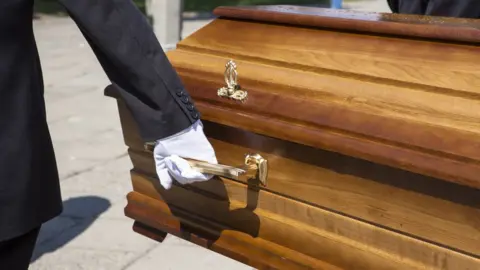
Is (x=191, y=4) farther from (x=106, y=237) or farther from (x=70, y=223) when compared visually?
(x=106, y=237)

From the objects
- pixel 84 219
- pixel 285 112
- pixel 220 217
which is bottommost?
pixel 84 219

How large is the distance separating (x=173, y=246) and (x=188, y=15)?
1106 cm

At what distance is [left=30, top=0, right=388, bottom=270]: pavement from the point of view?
11.0 ft

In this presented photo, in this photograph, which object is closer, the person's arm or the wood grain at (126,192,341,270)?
the person's arm

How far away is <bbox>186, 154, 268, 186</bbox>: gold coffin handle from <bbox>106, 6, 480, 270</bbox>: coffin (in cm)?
5

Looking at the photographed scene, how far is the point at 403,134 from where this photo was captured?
1.57 m

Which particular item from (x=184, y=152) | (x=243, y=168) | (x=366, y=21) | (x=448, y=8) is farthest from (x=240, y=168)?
(x=448, y=8)

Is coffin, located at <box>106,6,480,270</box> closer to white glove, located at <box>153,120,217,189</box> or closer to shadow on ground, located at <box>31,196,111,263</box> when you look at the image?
white glove, located at <box>153,120,217,189</box>

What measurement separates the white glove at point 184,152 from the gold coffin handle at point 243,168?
22 millimetres

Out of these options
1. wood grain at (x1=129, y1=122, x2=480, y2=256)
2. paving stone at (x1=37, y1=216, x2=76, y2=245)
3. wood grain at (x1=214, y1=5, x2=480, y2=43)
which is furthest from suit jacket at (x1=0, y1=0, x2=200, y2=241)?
paving stone at (x1=37, y1=216, x2=76, y2=245)

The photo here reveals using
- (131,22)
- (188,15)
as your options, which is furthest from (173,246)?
(188,15)

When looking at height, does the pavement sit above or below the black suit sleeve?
below

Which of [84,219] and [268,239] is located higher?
[268,239]

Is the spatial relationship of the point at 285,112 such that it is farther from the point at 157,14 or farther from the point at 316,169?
the point at 157,14
